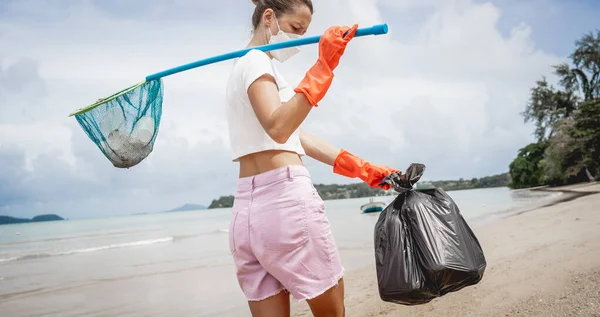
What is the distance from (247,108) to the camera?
1.48 m

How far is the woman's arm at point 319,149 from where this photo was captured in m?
2.03

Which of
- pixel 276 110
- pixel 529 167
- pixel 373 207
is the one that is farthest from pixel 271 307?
pixel 529 167

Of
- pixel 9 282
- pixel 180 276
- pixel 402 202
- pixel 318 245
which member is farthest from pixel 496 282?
pixel 9 282

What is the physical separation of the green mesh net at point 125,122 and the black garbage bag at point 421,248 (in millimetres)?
1278

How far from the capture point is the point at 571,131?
27.1 m

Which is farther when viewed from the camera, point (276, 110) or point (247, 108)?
point (247, 108)

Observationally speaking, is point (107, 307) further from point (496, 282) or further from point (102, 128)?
point (496, 282)

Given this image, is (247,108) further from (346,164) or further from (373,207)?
(373,207)

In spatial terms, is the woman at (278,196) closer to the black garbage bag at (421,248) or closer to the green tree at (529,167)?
the black garbage bag at (421,248)

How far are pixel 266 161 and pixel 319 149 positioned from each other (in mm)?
604

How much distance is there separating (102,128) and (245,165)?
1.22 m

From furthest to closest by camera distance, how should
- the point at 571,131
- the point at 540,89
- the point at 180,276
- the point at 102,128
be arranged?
1. the point at 540,89
2. the point at 571,131
3. the point at 180,276
4. the point at 102,128

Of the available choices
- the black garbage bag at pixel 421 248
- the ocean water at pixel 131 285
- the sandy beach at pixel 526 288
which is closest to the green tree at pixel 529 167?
the ocean water at pixel 131 285

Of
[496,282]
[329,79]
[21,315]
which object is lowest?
[21,315]
